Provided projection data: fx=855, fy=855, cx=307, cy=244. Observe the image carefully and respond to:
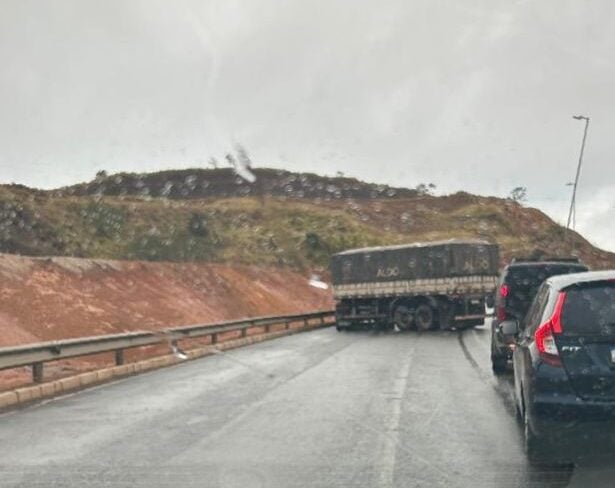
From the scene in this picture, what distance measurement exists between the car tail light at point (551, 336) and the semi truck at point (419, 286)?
2264 cm

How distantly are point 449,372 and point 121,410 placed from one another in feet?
20.7

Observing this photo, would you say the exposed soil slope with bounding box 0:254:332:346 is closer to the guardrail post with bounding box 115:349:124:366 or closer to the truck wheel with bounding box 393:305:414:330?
the guardrail post with bounding box 115:349:124:366

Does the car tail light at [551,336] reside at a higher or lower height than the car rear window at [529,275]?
lower

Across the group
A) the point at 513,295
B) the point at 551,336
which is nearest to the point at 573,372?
the point at 551,336

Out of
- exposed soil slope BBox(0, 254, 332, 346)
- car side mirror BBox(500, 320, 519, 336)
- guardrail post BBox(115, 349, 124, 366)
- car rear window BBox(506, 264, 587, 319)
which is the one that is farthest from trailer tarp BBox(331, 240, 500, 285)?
car side mirror BBox(500, 320, 519, 336)

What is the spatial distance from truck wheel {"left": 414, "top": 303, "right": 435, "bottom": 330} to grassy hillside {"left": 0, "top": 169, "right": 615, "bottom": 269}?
24.4m

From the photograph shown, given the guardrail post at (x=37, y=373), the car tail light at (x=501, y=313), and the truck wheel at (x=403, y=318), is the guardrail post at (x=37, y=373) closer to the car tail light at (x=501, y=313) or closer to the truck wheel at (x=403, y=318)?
the car tail light at (x=501, y=313)

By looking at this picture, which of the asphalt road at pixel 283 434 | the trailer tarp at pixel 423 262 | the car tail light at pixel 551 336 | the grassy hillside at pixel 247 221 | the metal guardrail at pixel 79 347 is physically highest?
the grassy hillside at pixel 247 221

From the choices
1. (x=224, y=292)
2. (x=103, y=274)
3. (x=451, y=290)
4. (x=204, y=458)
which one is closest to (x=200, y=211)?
(x=224, y=292)

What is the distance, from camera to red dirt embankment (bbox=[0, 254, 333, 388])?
23.8 metres

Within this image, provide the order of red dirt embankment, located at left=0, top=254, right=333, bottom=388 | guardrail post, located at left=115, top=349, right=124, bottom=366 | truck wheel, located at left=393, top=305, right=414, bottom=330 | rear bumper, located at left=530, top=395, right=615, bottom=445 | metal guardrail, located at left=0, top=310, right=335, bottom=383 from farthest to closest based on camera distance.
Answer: truck wheel, located at left=393, top=305, right=414, bottom=330, red dirt embankment, located at left=0, top=254, right=333, bottom=388, guardrail post, located at left=115, top=349, right=124, bottom=366, metal guardrail, located at left=0, top=310, right=335, bottom=383, rear bumper, located at left=530, top=395, right=615, bottom=445

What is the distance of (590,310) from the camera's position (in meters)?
6.82

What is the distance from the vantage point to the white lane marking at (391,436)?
664cm

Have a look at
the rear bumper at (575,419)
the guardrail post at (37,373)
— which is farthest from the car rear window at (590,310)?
the guardrail post at (37,373)
